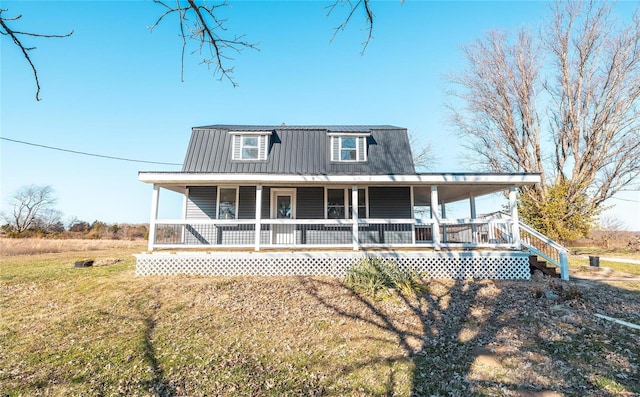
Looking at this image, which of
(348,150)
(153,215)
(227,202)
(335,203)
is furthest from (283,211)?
(153,215)

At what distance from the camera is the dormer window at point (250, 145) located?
43.0 feet

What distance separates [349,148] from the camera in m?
13.5

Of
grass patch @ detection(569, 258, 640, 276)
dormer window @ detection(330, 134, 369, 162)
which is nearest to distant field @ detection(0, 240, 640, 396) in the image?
grass patch @ detection(569, 258, 640, 276)

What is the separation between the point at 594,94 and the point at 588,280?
44.0 feet

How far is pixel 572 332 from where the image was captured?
581cm

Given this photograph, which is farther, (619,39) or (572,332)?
(619,39)

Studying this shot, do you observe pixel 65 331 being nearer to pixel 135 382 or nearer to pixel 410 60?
pixel 135 382

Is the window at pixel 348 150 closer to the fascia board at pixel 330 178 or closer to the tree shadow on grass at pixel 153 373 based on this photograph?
the fascia board at pixel 330 178

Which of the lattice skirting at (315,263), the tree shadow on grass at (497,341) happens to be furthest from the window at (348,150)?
the tree shadow on grass at (497,341)

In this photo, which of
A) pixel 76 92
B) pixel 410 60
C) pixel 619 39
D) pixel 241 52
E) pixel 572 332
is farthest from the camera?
pixel 619 39

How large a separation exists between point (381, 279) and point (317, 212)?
5069mm

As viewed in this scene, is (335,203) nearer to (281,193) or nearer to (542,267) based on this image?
(281,193)

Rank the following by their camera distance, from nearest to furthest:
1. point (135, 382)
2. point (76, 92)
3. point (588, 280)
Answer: point (135, 382), point (588, 280), point (76, 92)

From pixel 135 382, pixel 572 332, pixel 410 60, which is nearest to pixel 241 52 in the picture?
pixel 135 382
